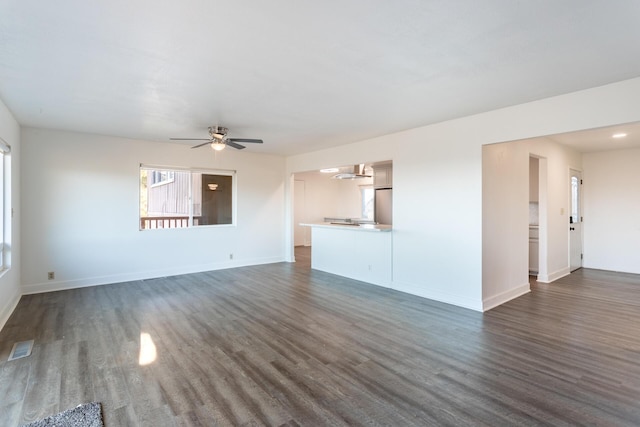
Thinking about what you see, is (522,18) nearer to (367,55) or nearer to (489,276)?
(367,55)

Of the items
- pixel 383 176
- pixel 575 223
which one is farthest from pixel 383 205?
pixel 575 223

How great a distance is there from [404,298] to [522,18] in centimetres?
362

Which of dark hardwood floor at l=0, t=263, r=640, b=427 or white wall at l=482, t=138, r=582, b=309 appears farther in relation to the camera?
white wall at l=482, t=138, r=582, b=309

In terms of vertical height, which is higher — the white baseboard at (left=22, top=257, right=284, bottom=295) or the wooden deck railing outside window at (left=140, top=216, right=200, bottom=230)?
the wooden deck railing outside window at (left=140, top=216, right=200, bottom=230)

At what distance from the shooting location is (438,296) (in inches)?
180

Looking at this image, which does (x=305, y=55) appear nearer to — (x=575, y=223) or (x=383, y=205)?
(x=383, y=205)

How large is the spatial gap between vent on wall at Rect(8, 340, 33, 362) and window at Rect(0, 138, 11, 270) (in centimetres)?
145

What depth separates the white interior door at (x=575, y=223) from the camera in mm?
6543

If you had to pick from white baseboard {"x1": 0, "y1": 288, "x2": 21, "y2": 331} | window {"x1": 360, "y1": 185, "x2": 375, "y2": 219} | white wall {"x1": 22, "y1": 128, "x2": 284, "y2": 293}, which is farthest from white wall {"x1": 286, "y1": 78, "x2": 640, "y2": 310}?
white baseboard {"x1": 0, "y1": 288, "x2": 21, "y2": 331}

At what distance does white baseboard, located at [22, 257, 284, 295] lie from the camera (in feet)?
16.3

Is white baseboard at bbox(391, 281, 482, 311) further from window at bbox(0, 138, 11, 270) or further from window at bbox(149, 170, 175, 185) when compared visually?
window at bbox(0, 138, 11, 270)

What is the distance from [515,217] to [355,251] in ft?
8.49

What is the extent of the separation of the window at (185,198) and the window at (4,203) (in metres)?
1.87

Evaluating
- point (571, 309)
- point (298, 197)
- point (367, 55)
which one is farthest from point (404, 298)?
point (298, 197)
